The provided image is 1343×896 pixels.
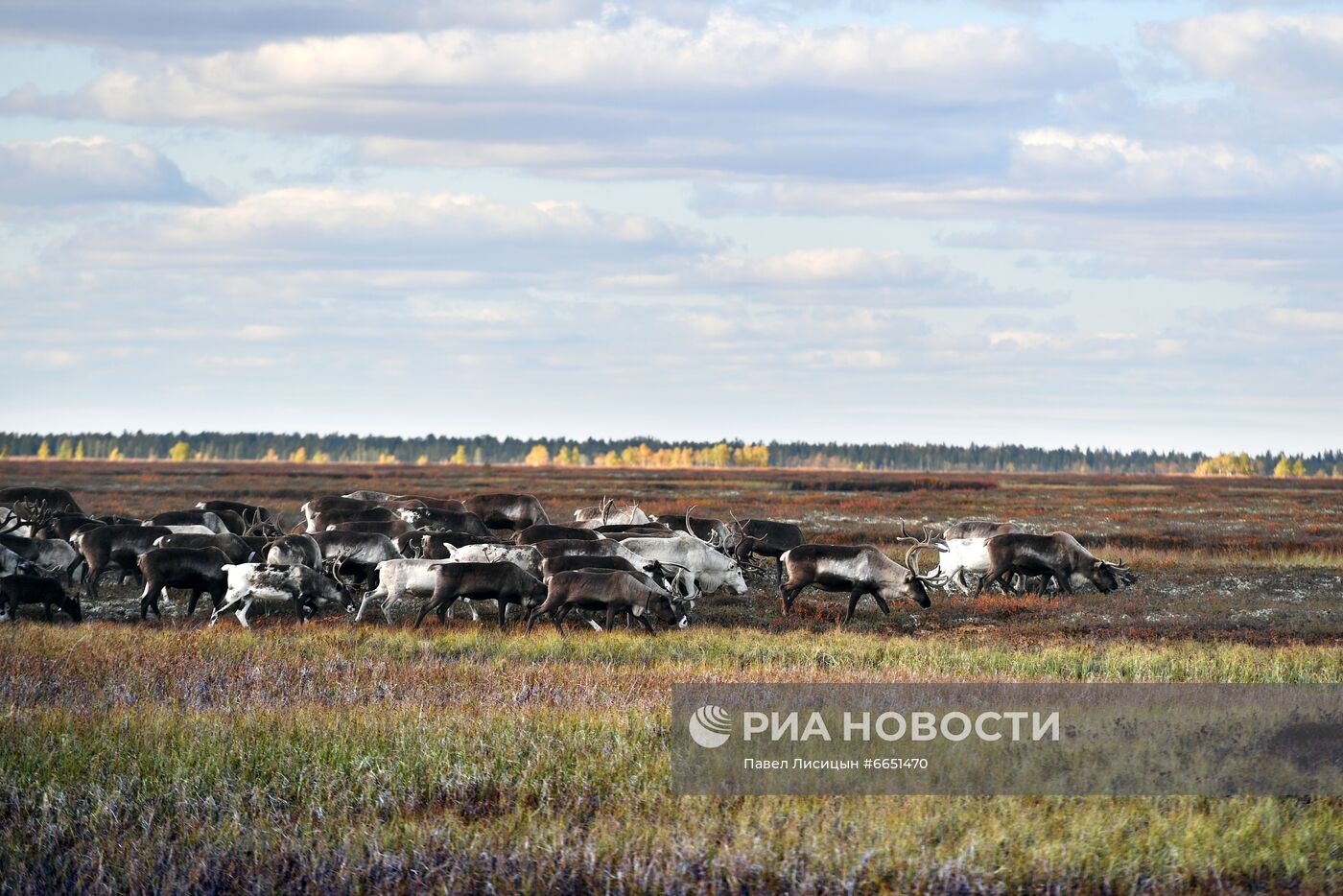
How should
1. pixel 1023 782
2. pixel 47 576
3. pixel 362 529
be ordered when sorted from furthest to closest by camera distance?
1. pixel 362 529
2. pixel 47 576
3. pixel 1023 782

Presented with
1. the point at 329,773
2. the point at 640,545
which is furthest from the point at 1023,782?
the point at 640,545

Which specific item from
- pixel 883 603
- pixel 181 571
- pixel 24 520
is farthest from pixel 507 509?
pixel 883 603

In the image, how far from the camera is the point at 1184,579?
25.2 metres

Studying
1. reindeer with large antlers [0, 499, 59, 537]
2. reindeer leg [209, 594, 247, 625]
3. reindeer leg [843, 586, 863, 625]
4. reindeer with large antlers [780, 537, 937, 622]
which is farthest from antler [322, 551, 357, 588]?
reindeer leg [843, 586, 863, 625]

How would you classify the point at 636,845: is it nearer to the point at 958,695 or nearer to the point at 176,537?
the point at 958,695

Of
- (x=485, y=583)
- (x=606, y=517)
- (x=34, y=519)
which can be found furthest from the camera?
(x=606, y=517)

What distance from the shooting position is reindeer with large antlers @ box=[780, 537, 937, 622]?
2092 centimetres

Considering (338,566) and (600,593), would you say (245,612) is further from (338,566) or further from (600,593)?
(600,593)

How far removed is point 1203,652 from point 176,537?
15807mm

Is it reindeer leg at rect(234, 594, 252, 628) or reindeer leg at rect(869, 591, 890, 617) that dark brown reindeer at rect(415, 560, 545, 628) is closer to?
reindeer leg at rect(234, 594, 252, 628)

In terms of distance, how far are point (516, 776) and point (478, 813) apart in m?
0.74

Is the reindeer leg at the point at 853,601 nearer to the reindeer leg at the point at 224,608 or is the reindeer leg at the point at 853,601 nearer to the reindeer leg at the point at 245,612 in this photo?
the reindeer leg at the point at 245,612

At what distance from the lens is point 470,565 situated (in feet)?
62.3

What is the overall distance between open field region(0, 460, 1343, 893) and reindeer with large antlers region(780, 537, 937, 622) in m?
1.35
